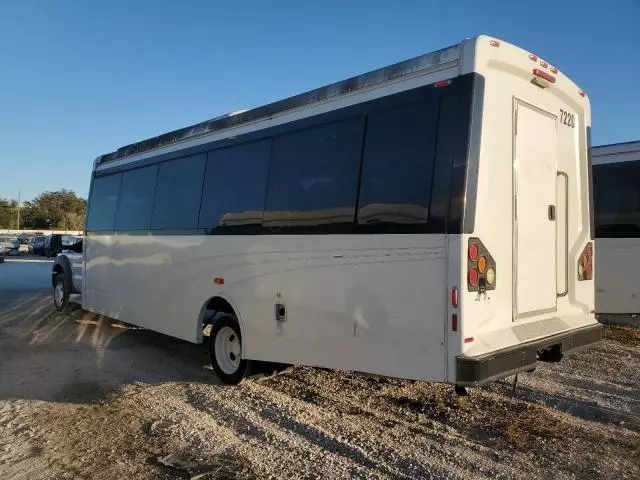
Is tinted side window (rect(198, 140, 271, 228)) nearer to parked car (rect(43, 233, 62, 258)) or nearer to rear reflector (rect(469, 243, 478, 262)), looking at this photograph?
rear reflector (rect(469, 243, 478, 262))

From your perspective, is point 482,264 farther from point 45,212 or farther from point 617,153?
point 45,212

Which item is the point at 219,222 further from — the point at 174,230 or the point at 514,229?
the point at 514,229

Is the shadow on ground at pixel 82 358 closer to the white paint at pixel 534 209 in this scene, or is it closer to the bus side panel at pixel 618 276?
the white paint at pixel 534 209

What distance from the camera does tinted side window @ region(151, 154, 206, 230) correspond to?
6.91m

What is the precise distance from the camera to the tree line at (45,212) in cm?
8600

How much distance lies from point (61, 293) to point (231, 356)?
22.7 ft

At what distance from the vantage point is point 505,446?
4.32 meters

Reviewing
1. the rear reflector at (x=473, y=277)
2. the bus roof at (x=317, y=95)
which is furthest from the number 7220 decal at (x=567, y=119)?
the rear reflector at (x=473, y=277)

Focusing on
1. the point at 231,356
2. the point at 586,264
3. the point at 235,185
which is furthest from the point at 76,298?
the point at 586,264

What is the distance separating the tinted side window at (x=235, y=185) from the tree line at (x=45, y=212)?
85.0 metres

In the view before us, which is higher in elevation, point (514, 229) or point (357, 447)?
point (514, 229)

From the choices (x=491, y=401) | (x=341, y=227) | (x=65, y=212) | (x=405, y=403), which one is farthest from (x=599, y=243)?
(x=65, y=212)

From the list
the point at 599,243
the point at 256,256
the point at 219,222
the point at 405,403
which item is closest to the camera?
the point at 405,403

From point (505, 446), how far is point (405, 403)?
4.20ft
